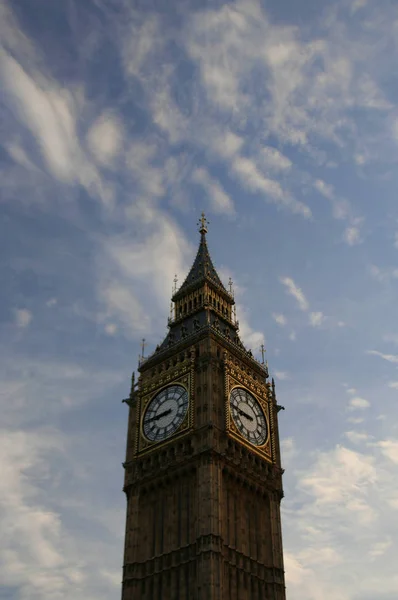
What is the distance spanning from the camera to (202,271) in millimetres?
105438

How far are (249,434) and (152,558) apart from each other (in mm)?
17088

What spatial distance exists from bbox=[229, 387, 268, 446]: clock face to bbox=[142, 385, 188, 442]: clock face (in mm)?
5591

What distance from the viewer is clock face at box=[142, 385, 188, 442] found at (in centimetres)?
8412

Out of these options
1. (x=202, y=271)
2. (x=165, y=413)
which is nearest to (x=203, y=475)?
(x=165, y=413)

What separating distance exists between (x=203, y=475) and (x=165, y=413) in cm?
1097

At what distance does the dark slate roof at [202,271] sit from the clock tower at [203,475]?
942 cm

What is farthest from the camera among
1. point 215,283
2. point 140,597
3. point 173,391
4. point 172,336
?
point 215,283

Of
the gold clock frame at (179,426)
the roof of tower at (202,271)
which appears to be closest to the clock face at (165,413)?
the gold clock frame at (179,426)

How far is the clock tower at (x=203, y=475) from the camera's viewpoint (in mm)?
74125

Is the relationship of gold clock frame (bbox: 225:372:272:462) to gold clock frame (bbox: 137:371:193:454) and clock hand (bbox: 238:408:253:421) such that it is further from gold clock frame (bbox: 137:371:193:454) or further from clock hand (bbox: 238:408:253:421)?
gold clock frame (bbox: 137:371:193:454)

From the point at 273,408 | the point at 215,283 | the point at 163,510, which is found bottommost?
the point at 163,510

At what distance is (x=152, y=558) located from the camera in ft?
252

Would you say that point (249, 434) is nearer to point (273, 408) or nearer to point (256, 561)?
point (273, 408)

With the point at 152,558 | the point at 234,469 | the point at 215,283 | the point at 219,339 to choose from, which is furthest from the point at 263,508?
the point at 215,283
